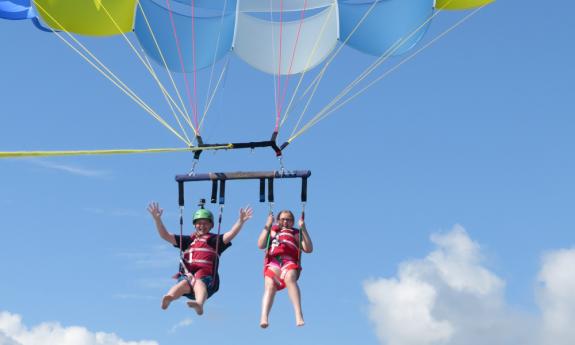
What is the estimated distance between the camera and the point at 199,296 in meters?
10.3

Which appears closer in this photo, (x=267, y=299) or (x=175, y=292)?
(x=175, y=292)

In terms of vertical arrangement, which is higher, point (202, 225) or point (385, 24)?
point (385, 24)

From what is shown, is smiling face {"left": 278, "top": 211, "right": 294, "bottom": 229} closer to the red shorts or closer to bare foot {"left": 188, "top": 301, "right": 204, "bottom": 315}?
the red shorts

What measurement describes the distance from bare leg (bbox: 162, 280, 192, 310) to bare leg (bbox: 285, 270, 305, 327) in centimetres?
114

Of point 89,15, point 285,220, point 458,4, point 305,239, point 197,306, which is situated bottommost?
point 197,306

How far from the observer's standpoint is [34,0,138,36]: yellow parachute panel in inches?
495

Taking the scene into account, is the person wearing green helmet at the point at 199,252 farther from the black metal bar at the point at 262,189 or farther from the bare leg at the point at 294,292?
the bare leg at the point at 294,292

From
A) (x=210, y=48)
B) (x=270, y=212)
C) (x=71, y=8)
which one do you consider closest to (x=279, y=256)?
(x=270, y=212)

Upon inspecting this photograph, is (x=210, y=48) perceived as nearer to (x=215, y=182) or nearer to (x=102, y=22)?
(x=102, y=22)

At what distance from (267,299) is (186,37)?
15.2 ft

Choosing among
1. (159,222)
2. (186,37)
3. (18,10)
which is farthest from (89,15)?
(159,222)

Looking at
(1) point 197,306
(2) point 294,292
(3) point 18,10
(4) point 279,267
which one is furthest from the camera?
(3) point 18,10

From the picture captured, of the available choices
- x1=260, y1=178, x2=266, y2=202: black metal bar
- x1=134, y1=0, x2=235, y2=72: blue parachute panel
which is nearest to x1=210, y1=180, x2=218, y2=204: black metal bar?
x1=260, y1=178, x2=266, y2=202: black metal bar

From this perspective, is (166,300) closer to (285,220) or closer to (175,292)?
(175,292)
